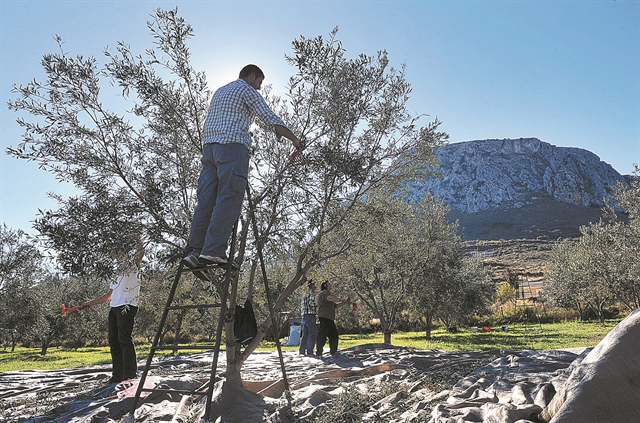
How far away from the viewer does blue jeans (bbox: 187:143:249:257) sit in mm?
5039

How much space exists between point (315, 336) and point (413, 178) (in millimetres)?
8354

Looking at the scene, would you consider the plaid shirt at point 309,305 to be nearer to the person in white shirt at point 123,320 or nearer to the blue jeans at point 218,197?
the person in white shirt at point 123,320

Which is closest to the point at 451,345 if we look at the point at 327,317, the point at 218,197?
the point at 327,317

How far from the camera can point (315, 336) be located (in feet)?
50.9

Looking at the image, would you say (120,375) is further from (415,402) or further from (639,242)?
(639,242)

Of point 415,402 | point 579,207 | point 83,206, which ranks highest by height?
point 579,207

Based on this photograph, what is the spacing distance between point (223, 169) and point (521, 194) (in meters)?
182

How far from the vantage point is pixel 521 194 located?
16962cm

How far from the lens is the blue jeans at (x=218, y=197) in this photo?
5.04 meters

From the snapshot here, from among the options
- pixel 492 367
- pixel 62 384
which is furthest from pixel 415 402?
pixel 62 384

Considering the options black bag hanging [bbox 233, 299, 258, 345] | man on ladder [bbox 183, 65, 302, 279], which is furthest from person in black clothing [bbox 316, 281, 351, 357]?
man on ladder [bbox 183, 65, 302, 279]

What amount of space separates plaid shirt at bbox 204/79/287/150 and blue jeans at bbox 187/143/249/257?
120 mm

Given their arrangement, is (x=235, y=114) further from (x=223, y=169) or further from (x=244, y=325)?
(x=244, y=325)

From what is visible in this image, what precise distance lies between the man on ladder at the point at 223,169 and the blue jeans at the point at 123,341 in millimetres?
3084
